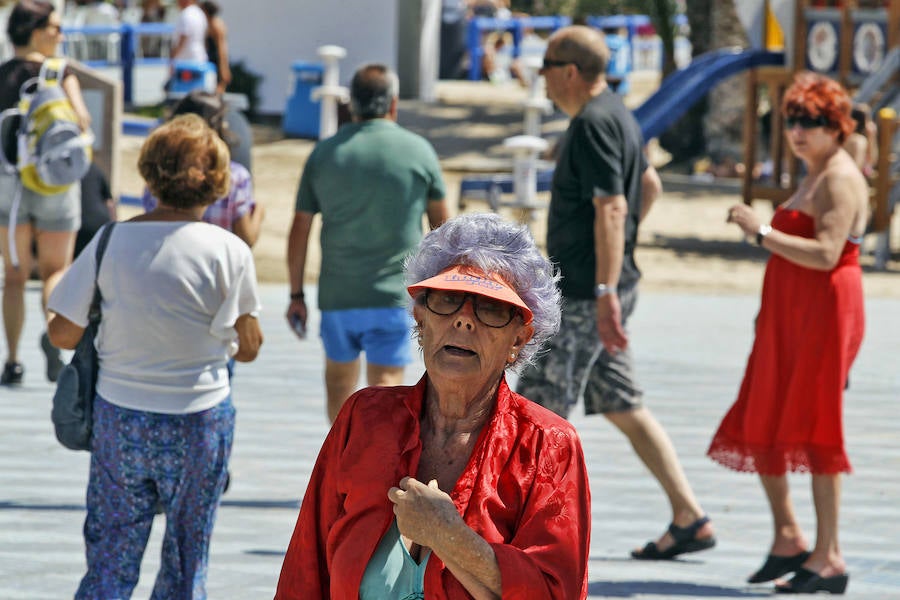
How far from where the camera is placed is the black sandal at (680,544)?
5.88 m

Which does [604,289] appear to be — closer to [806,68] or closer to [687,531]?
[687,531]

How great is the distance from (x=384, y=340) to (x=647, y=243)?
11.0m

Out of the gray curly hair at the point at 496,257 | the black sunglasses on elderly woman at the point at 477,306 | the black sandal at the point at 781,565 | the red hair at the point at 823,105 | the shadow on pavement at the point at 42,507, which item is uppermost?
the red hair at the point at 823,105

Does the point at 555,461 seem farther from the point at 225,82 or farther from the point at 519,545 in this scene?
the point at 225,82

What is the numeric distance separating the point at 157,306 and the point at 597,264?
6.17ft

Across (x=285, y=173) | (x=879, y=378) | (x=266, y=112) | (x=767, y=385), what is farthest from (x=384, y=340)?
(x=266, y=112)

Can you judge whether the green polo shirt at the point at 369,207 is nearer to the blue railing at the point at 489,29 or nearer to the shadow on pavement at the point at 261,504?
the shadow on pavement at the point at 261,504

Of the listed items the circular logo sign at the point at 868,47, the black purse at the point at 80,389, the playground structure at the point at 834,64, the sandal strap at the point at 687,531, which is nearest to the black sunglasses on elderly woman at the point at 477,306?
the black purse at the point at 80,389

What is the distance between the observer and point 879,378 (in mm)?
9523

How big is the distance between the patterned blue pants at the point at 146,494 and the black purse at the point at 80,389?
35 millimetres

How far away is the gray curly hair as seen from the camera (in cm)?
295

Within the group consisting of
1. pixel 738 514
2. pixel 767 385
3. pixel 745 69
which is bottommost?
pixel 738 514

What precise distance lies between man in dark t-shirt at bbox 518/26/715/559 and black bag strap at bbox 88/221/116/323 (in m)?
1.73

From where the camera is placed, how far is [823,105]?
5.55 m
